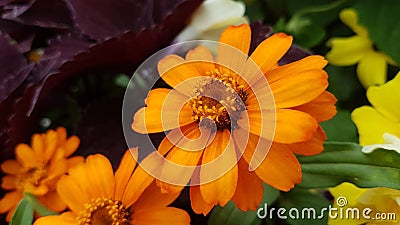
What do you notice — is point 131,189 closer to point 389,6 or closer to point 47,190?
point 47,190

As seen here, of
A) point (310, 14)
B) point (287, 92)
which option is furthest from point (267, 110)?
point (310, 14)

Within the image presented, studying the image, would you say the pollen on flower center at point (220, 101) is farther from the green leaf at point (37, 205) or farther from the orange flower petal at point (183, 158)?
the green leaf at point (37, 205)

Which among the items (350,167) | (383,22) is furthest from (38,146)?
(383,22)

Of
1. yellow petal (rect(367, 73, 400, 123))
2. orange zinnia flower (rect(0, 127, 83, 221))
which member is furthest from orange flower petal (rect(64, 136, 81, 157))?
yellow petal (rect(367, 73, 400, 123))

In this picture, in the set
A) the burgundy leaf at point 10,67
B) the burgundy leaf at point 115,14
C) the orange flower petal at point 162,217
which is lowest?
the orange flower petal at point 162,217

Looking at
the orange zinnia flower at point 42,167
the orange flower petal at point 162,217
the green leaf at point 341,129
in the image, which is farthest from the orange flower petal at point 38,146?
the green leaf at point 341,129

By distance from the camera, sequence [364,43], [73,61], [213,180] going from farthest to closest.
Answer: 1. [364,43]
2. [73,61]
3. [213,180]
